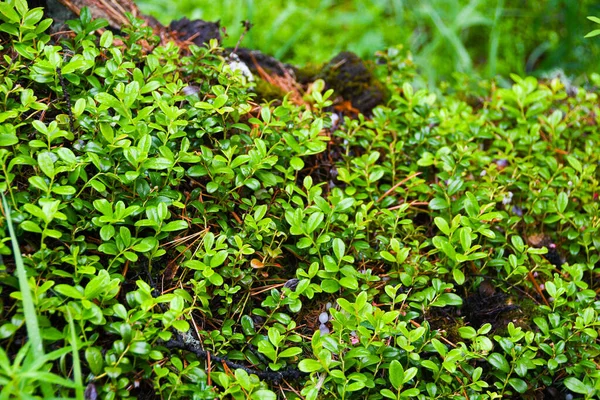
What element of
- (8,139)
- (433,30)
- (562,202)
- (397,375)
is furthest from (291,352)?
(433,30)

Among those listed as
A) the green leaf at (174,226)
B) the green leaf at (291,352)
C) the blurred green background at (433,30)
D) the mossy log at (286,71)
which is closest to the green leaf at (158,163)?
the green leaf at (174,226)

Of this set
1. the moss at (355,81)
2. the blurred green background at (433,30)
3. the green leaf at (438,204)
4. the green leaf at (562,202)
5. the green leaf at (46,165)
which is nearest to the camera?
the green leaf at (46,165)

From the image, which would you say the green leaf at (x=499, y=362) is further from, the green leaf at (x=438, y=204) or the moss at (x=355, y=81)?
the moss at (x=355, y=81)

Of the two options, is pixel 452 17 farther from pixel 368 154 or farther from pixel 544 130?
pixel 368 154

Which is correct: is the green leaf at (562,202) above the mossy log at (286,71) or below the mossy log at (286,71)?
below

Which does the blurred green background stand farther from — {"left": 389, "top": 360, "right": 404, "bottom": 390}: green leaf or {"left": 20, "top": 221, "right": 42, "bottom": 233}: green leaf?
{"left": 389, "top": 360, "right": 404, "bottom": 390}: green leaf

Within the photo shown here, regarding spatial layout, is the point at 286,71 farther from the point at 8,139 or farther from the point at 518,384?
the point at 518,384

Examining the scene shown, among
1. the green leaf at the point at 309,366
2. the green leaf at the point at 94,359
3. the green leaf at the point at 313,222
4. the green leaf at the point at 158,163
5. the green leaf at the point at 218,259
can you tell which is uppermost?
the green leaf at the point at 158,163
